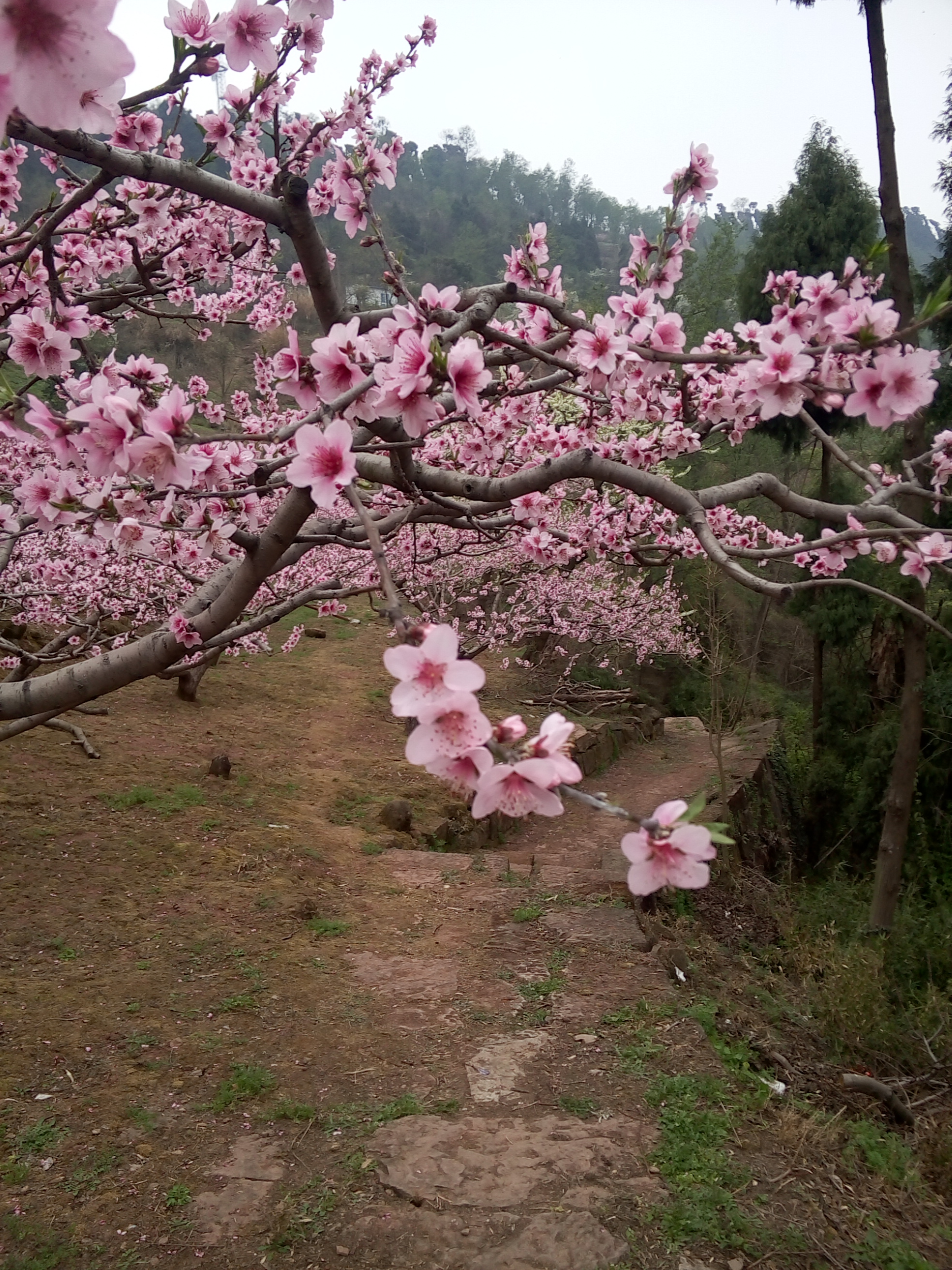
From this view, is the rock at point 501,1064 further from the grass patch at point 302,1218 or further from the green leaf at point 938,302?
the green leaf at point 938,302

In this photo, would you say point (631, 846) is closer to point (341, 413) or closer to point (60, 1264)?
point (341, 413)

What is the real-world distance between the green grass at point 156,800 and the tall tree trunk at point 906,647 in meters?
5.41

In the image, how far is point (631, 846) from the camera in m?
0.97

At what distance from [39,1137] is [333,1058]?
112 centimetres

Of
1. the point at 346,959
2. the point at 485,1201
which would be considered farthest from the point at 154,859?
the point at 485,1201

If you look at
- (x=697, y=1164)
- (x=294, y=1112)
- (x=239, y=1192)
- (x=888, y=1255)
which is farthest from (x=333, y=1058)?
(x=888, y=1255)

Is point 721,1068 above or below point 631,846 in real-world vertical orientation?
below

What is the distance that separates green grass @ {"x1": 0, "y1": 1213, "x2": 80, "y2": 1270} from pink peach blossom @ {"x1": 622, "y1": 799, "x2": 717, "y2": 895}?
243cm

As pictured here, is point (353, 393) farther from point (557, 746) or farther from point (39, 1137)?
point (39, 1137)

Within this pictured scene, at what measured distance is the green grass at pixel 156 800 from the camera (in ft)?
19.1

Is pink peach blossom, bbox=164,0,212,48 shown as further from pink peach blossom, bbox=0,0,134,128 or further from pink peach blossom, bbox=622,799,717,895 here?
pink peach blossom, bbox=622,799,717,895

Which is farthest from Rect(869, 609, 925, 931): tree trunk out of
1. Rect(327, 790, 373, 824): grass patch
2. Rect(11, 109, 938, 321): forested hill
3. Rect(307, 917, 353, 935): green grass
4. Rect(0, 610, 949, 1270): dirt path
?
Rect(11, 109, 938, 321): forested hill

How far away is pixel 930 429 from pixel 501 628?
518 centimetres

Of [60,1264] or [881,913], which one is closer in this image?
[60,1264]
